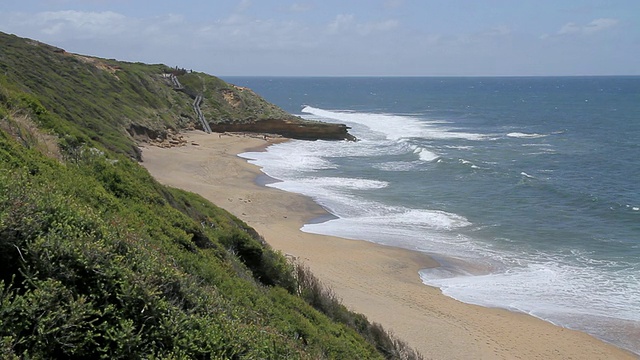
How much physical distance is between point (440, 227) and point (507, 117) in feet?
210

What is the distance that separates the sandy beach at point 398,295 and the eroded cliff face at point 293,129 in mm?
26428

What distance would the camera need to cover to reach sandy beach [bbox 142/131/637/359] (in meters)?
15.1

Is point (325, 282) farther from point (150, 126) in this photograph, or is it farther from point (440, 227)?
point (150, 126)

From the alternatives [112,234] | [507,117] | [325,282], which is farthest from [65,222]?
[507,117]

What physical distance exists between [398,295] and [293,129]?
42.0 metres

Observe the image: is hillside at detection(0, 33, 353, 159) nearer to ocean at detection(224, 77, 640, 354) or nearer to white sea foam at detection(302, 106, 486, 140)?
ocean at detection(224, 77, 640, 354)

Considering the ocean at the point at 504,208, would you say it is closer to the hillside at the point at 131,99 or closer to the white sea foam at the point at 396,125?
the white sea foam at the point at 396,125

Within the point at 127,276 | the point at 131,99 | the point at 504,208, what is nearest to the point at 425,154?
the point at 504,208

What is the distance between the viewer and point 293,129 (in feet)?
194

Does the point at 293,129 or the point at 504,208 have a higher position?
the point at 293,129

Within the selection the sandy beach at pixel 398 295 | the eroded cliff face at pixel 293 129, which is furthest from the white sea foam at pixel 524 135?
the sandy beach at pixel 398 295

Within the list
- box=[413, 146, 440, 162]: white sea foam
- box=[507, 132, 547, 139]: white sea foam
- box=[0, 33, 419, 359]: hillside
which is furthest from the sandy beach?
box=[507, 132, 547, 139]: white sea foam

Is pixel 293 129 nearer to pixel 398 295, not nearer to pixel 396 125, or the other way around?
pixel 396 125

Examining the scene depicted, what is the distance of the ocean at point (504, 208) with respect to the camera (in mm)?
18781
